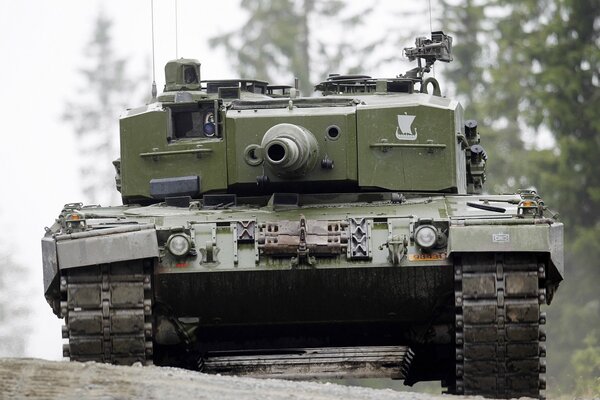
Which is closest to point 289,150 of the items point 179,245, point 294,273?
point 294,273

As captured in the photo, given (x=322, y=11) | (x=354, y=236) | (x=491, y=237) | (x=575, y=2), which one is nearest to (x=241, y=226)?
(x=354, y=236)

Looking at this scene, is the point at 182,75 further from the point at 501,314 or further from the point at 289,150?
the point at 501,314

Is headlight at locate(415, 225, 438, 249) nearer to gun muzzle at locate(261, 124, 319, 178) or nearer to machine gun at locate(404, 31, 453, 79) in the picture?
gun muzzle at locate(261, 124, 319, 178)

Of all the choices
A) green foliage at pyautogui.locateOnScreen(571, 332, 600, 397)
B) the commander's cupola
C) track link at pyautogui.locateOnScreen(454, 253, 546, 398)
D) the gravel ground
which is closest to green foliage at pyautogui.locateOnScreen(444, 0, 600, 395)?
green foliage at pyautogui.locateOnScreen(571, 332, 600, 397)

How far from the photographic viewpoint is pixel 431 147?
20.6 meters

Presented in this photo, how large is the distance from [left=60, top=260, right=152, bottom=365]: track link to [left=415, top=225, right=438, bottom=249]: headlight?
8.72 feet

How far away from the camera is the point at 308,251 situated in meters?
18.7

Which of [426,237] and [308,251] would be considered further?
[308,251]

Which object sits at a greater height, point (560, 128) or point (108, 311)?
point (560, 128)

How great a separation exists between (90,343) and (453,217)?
12.3 ft

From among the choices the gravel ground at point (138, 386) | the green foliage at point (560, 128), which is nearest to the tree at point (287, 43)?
the green foliage at point (560, 128)

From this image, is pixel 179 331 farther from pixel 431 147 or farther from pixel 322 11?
pixel 322 11

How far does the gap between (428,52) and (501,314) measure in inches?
210

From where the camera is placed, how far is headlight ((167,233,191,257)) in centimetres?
1866
